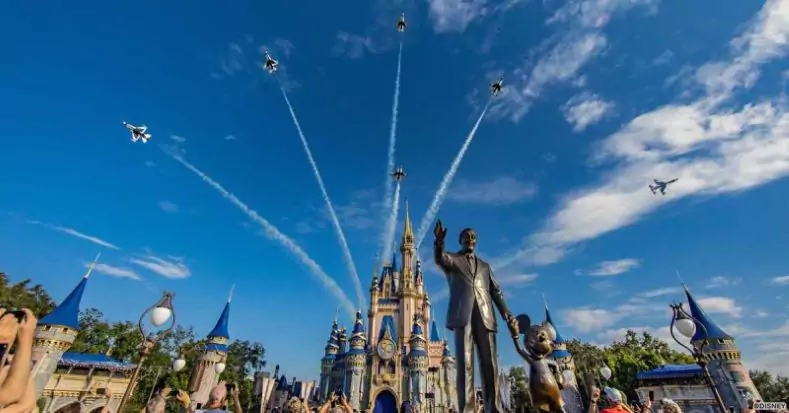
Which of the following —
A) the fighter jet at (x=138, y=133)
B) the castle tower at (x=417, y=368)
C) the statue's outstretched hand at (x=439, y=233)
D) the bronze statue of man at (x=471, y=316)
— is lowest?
the bronze statue of man at (x=471, y=316)

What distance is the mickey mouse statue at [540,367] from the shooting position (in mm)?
4191

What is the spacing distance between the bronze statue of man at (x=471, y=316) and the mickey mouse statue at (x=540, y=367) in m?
0.30

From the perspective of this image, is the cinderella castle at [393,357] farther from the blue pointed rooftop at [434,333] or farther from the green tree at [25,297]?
the green tree at [25,297]

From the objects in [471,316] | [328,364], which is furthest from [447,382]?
[471,316]

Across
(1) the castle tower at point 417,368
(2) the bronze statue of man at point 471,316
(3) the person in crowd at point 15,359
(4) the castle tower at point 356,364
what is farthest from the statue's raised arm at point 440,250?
(4) the castle tower at point 356,364

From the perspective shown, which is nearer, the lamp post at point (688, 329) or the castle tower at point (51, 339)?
the lamp post at point (688, 329)

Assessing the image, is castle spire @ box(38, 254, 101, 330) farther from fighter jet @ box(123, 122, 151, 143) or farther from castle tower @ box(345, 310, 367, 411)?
castle tower @ box(345, 310, 367, 411)

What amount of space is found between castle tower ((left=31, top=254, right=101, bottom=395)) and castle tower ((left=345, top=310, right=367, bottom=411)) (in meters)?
30.0

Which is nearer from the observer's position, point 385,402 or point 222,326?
point 222,326

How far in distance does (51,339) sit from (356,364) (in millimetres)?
32090

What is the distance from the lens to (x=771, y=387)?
35.7m

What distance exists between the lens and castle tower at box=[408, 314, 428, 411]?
44.3 meters

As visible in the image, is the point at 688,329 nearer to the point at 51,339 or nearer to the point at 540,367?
the point at 540,367

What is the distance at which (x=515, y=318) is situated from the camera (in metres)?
5.19
